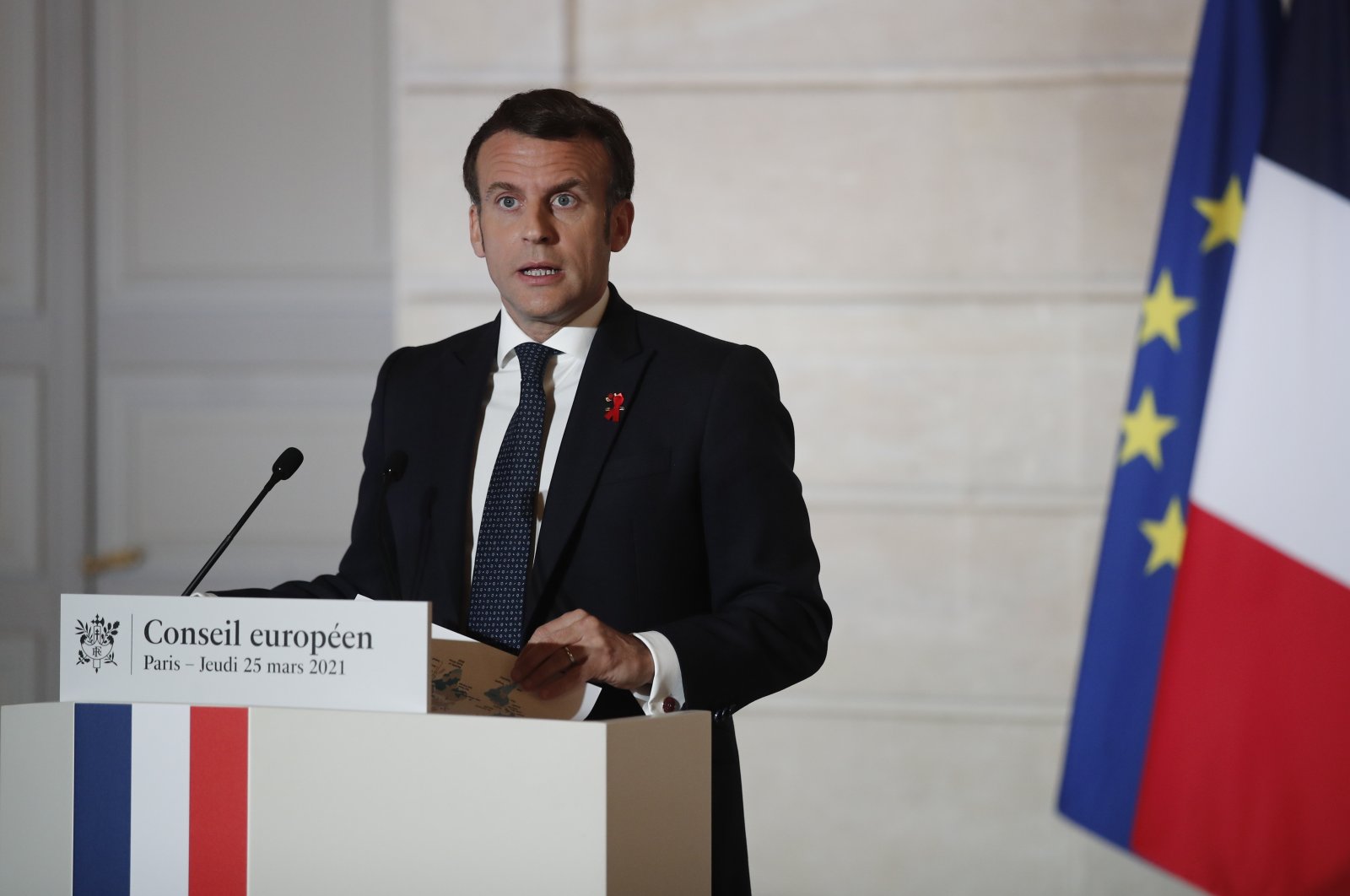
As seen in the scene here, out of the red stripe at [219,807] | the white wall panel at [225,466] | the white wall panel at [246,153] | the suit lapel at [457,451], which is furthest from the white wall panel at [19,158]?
the red stripe at [219,807]

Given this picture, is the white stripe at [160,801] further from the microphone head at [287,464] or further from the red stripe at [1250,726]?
the red stripe at [1250,726]

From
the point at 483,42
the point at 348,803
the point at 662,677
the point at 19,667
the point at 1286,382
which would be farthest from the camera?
the point at 19,667

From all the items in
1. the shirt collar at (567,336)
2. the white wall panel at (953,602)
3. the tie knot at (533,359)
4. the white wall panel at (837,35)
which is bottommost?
the white wall panel at (953,602)

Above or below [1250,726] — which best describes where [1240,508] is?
above

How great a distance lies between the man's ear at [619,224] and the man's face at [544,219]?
0.03 meters

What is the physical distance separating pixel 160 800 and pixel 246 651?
0.16m

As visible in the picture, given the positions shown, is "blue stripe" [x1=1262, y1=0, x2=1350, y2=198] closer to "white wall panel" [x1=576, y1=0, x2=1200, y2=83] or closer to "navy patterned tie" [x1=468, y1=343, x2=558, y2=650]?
"white wall panel" [x1=576, y1=0, x2=1200, y2=83]

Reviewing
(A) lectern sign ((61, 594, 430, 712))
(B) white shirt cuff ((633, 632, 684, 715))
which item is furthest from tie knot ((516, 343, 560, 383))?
(A) lectern sign ((61, 594, 430, 712))

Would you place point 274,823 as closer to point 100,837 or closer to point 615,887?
point 100,837

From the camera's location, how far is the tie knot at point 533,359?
71.4 inches

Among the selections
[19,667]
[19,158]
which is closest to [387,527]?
[19,667]

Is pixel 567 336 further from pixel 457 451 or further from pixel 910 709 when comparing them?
pixel 910 709

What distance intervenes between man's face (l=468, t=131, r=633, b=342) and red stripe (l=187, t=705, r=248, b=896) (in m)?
0.75

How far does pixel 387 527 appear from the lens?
74.0 inches
